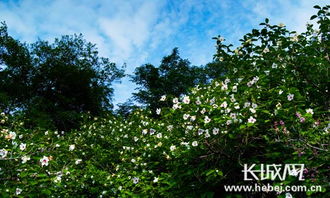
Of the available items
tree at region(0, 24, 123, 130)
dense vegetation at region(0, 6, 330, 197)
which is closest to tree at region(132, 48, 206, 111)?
tree at region(0, 24, 123, 130)

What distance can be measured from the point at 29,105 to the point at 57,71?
3973 mm

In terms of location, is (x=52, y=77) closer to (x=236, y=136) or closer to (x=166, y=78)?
(x=166, y=78)

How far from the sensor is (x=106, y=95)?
27.4 m

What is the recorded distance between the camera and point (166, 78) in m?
28.1

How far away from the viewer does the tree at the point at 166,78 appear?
27141 millimetres

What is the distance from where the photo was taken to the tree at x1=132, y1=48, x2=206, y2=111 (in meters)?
27.1

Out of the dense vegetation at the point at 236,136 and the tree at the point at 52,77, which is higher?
the tree at the point at 52,77

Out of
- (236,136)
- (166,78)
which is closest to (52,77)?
(166,78)

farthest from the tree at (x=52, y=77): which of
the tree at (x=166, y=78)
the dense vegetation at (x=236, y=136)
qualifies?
the dense vegetation at (x=236, y=136)

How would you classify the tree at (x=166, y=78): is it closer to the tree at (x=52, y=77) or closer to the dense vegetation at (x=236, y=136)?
the tree at (x=52, y=77)

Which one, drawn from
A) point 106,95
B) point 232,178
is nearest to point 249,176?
point 232,178

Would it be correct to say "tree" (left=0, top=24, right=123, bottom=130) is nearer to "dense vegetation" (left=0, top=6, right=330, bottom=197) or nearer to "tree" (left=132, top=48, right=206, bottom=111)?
"tree" (left=132, top=48, right=206, bottom=111)

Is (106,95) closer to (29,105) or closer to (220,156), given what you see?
(29,105)

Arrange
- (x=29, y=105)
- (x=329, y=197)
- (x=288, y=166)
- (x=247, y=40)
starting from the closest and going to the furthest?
(x=329, y=197)
(x=288, y=166)
(x=247, y=40)
(x=29, y=105)
